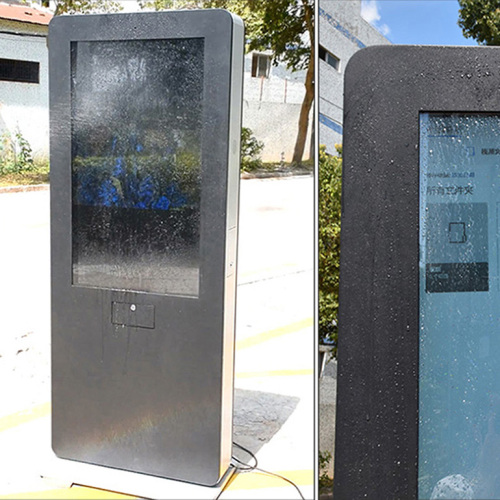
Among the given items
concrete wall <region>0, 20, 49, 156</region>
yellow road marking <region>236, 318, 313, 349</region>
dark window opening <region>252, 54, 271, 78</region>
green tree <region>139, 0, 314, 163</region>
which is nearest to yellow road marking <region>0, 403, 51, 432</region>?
yellow road marking <region>236, 318, 313, 349</region>

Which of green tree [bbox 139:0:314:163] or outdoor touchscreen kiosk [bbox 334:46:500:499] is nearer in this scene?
outdoor touchscreen kiosk [bbox 334:46:500:499]

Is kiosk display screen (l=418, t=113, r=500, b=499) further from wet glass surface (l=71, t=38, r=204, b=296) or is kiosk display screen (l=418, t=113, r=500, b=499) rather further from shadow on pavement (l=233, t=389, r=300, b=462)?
shadow on pavement (l=233, t=389, r=300, b=462)

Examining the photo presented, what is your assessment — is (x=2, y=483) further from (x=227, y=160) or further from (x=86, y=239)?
(x=227, y=160)

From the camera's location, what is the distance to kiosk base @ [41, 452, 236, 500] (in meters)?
1.76

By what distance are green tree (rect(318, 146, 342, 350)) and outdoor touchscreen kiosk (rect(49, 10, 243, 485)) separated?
275mm

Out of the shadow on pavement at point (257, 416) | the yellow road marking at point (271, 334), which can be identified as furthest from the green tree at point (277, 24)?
the shadow on pavement at point (257, 416)

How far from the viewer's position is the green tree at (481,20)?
1263 mm

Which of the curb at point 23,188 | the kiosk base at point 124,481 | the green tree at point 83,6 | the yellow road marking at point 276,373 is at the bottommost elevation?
the kiosk base at point 124,481

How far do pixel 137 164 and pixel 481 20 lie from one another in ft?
3.07

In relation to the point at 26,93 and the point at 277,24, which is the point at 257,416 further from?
the point at 277,24

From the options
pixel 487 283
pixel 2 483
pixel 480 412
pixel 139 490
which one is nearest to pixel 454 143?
pixel 487 283

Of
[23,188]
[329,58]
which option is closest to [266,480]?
[329,58]

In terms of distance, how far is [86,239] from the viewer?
1796mm

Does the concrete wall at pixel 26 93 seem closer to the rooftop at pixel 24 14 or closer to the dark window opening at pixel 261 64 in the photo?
the rooftop at pixel 24 14
